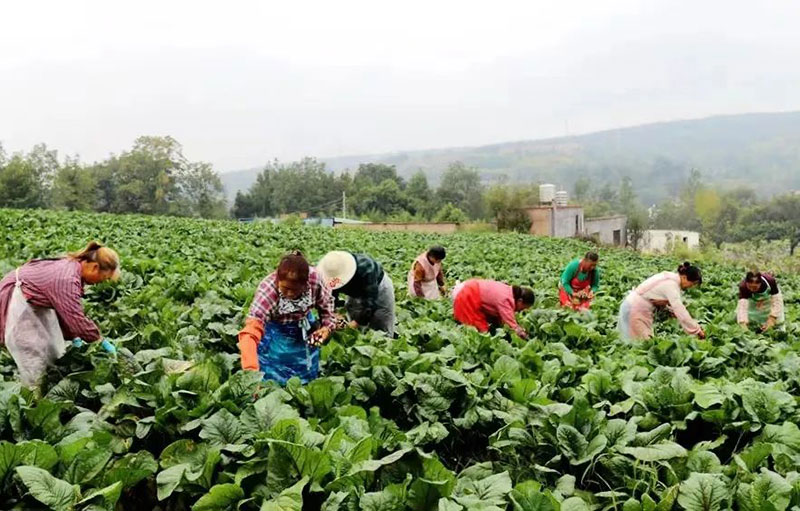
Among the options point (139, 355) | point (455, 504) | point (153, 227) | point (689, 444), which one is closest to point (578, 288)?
point (689, 444)

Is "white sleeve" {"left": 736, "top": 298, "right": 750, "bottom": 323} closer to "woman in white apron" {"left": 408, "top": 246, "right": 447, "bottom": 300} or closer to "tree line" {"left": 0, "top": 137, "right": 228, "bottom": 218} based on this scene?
"woman in white apron" {"left": 408, "top": 246, "right": 447, "bottom": 300}

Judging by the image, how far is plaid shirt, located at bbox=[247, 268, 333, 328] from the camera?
4367 millimetres

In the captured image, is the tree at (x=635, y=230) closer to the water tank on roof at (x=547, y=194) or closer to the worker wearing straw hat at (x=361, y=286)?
the water tank on roof at (x=547, y=194)

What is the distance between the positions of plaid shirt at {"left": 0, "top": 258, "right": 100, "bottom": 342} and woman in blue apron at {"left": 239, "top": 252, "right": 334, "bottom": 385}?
3.63ft

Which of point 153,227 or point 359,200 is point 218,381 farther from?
point 359,200

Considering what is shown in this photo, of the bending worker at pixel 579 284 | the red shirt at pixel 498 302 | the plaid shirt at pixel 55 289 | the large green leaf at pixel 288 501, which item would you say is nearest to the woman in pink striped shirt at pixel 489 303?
the red shirt at pixel 498 302

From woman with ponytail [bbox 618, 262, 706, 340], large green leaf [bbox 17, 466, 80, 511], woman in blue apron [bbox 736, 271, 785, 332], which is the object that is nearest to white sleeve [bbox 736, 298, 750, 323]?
woman in blue apron [bbox 736, 271, 785, 332]

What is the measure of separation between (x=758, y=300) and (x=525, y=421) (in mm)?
6776

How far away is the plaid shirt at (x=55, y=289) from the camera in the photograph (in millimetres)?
4176

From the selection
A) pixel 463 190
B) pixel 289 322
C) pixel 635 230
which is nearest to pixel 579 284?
pixel 289 322

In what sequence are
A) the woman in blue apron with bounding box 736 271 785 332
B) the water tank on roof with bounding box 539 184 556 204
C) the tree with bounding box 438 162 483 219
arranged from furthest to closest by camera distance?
the tree with bounding box 438 162 483 219 < the water tank on roof with bounding box 539 184 556 204 < the woman in blue apron with bounding box 736 271 785 332

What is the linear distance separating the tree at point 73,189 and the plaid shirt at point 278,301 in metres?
64.5

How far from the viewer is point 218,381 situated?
376 cm

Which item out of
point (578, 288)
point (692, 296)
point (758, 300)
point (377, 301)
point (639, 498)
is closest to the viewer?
point (639, 498)
